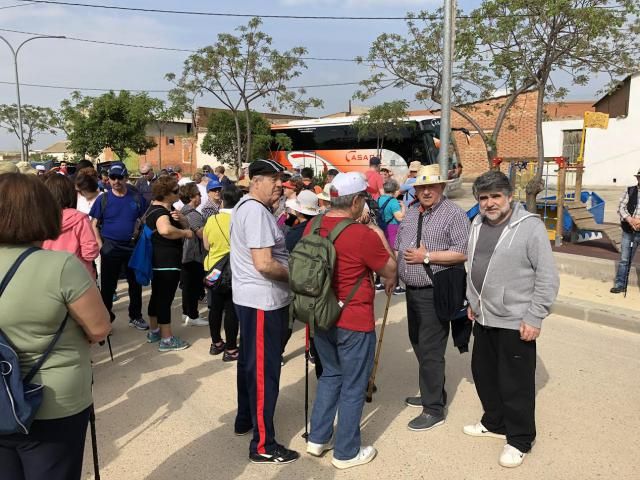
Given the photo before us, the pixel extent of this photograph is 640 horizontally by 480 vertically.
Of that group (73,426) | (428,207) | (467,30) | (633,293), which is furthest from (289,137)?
(73,426)

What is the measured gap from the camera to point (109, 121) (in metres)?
27.5

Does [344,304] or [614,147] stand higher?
[614,147]

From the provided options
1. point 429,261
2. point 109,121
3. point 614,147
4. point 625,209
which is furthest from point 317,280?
point 614,147

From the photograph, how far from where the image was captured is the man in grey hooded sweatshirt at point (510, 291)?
302cm

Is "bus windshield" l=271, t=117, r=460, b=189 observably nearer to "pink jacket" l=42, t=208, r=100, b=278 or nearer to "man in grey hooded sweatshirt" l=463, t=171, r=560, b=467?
"pink jacket" l=42, t=208, r=100, b=278

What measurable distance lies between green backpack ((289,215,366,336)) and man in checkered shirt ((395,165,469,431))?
0.76m

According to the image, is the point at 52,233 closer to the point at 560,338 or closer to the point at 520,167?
the point at 560,338

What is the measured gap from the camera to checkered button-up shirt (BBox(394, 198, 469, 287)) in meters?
3.53

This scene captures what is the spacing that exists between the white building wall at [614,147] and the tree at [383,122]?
1361 centimetres

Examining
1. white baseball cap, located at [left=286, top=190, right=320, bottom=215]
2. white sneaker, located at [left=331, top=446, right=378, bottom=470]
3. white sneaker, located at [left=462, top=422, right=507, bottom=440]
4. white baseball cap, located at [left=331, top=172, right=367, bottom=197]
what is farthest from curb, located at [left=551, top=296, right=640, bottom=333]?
white baseball cap, located at [left=331, top=172, right=367, bottom=197]

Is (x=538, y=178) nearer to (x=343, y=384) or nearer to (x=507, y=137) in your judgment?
(x=343, y=384)

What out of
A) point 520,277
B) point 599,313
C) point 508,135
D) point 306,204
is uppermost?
point 508,135

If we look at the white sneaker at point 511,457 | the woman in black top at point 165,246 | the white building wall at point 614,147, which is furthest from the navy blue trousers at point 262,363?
the white building wall at point 614,147

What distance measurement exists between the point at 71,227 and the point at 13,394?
2706 millimetres
